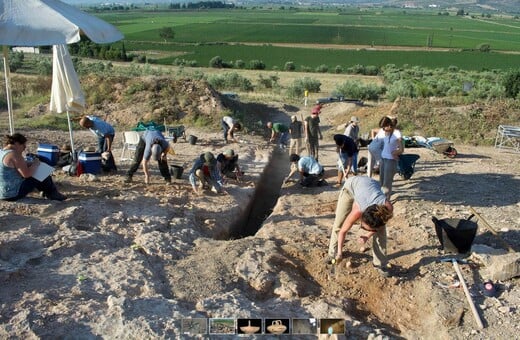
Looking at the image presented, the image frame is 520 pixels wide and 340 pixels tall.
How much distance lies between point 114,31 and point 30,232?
3.86m

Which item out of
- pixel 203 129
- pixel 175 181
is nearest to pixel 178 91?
pixel 203 129

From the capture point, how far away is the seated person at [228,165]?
10514 mm

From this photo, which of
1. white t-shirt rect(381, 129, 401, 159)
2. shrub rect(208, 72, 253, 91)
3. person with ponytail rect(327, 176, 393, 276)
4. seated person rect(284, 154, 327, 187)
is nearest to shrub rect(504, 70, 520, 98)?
shrub rect(208, 72, 253, 91)

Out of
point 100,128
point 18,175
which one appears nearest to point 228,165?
point 100,128

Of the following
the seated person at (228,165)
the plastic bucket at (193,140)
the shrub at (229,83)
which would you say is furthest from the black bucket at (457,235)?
the shrub at (229,83)

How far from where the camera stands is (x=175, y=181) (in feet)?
34.3

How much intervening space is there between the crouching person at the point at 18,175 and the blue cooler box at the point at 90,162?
1.68 m

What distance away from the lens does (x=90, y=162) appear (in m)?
10.3

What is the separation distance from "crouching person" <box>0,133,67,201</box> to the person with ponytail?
466 cm

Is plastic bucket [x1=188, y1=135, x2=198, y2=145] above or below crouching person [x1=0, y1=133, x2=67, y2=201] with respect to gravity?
below

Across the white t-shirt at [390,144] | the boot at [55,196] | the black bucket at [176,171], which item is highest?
the white t-shirt at [390,144]

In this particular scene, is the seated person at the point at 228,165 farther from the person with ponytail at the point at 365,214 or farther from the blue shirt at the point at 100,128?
the person with ponytail at the point at 365,214

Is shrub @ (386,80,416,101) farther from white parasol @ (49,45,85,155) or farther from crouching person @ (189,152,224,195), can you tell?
white parasol @ (49,45,85,155)

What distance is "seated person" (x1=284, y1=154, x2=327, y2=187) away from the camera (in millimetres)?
10836
